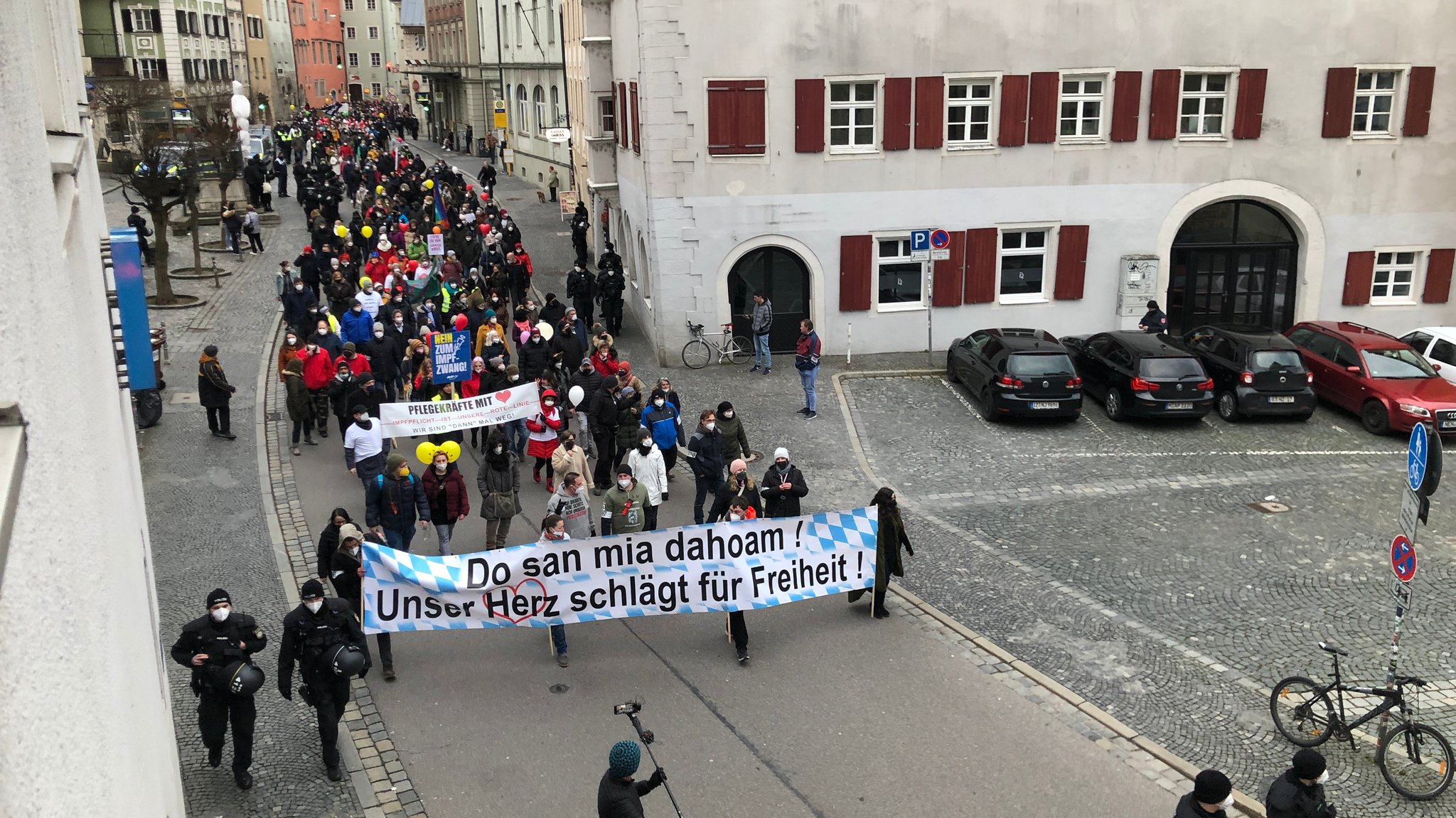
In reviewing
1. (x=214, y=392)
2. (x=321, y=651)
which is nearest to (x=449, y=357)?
(x=214, y=392)

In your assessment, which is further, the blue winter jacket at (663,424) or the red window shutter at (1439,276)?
the red window shutter at (1439,276)

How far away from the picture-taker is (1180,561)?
14445mm

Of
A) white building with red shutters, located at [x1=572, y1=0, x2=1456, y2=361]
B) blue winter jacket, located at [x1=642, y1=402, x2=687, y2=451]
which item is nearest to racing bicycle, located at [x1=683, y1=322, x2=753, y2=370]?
white building with red shutters, located at [x1=572, y1=0, x2=1456, y2=361]

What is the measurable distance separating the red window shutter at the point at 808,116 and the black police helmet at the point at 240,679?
1682 cm

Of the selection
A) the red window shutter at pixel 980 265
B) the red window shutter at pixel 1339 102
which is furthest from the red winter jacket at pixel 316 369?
the red window shutter at pixel 1339 102

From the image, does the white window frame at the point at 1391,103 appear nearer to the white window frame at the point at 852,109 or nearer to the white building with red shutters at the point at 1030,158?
the white building with red shutters at the point at 1030,158

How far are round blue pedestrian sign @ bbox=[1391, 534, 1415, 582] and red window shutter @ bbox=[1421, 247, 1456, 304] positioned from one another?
18.0 metres

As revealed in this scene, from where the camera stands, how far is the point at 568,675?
37.9 feet

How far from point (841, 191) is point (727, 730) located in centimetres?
1535

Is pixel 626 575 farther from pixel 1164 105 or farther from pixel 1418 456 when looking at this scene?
pixel 1164 105

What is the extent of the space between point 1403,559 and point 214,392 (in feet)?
50.6

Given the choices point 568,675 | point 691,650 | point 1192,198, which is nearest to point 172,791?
point 568,675

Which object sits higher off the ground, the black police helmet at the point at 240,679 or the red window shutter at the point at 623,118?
the red window shutter at the point at 623,118

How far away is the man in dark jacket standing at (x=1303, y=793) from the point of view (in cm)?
788
